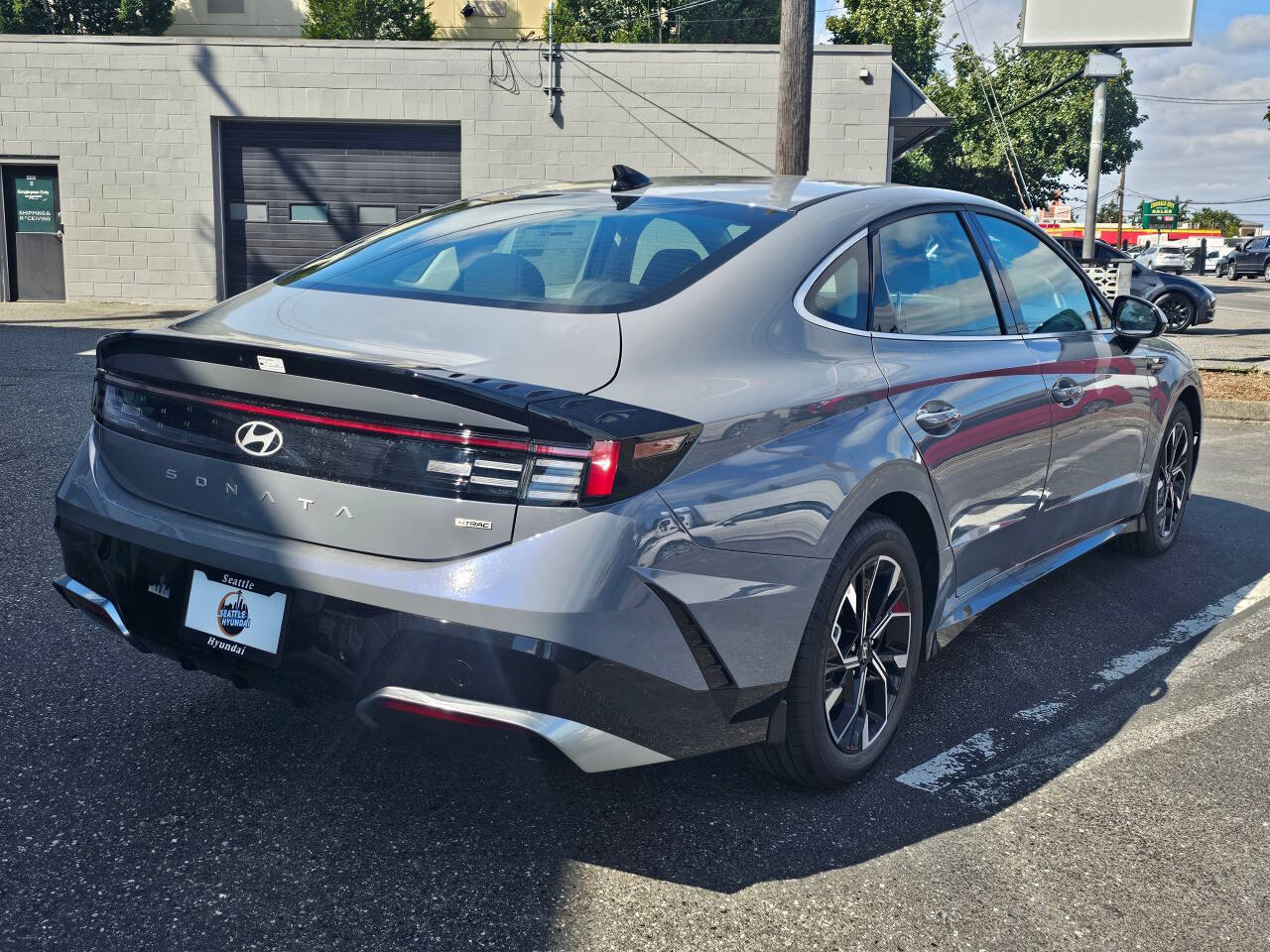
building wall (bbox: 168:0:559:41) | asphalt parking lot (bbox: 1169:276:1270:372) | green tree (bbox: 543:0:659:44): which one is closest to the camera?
asphalt parking lot (bbox: 1169:276:1270:372)

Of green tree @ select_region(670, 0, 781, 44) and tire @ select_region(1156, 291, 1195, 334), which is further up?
green tree @ select_region(670, 0, 781, 44)

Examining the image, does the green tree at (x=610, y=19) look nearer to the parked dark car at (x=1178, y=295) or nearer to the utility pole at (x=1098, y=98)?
the parked dark car at (x=1178, y=295)

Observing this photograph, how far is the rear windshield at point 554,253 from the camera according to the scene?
9.85 feet

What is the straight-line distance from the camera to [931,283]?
3688 mm

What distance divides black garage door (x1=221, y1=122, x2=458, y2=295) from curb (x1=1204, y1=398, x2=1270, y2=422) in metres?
11.8

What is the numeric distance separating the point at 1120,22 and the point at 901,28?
104ft

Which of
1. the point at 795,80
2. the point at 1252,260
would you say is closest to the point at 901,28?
the point at 1252,260

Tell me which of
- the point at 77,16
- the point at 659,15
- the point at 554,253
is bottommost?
the point at 554,253

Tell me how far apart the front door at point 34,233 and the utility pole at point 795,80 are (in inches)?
518

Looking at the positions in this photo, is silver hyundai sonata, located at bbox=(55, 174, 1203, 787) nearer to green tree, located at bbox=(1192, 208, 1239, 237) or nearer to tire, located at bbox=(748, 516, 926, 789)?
tire, located at bbox=(748, 516, 926, 789)

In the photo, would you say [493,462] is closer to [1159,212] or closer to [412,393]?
[412,393]

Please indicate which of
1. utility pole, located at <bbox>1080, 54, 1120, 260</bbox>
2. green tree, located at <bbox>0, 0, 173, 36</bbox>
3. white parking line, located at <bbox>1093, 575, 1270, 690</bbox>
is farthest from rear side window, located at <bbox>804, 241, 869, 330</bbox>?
green tree, located at <bbox>0, 0, 173, 36</bbox>

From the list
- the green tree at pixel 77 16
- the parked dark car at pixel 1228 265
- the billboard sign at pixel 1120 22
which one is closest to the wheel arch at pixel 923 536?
the billboard sign at pixel 1120 22

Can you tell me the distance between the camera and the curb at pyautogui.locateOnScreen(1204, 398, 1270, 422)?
10703 millimetres
